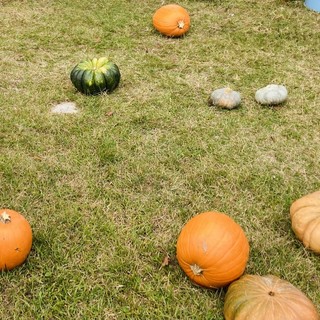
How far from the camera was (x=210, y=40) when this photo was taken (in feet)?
21.4

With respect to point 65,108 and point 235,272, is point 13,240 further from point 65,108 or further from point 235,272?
point 65,108

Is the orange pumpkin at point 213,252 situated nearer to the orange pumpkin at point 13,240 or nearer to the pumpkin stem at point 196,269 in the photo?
the pumpkin stem at point 196,269

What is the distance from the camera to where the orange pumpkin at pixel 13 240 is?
293 centimetres

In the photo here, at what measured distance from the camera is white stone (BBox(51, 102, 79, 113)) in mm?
4812

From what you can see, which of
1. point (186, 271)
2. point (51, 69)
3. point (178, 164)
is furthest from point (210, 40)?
point (186, 271)

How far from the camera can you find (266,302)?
2.57 meters

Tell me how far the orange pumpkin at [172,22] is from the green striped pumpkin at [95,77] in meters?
1.81

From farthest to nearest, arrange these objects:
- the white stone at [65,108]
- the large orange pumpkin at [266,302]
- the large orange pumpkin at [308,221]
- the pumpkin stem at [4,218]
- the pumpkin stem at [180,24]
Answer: the pumpkin stem at [180,24] → the white stone at [65,108] → the large orange pumpkin at [308,221] → the pumpkin stem at [4,218] → the large orange pumpkin at [266,302]

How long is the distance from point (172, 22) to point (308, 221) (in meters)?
4.09

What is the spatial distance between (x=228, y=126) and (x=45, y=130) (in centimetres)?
185

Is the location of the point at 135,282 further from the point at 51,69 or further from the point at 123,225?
the point at 51,69

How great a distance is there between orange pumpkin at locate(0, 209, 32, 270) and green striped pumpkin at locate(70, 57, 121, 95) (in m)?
2.19

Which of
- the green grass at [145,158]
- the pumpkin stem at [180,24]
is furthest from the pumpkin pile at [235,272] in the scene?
the pumpkin stem at [180,24]

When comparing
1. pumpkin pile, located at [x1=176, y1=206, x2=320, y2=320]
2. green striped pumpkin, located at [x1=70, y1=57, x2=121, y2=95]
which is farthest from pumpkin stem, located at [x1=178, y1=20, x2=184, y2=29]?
pumpkin pile, located at [x1=176, y1=206, x2=320, y2=320]
